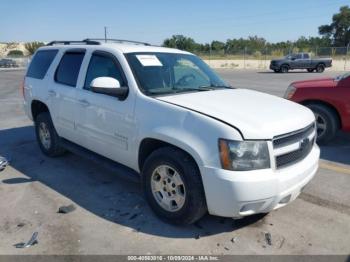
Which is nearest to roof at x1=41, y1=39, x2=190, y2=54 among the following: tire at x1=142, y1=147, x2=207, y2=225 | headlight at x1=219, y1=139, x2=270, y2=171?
tire at x1=142, y1=147, x2=207, y2=225

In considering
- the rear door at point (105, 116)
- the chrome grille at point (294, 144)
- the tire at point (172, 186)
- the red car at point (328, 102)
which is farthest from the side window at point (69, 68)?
the red car at point (328, 102)

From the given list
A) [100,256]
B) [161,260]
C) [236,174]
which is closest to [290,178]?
[236,174]

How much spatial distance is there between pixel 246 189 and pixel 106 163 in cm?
204

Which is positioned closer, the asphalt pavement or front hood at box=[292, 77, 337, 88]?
the asphalt pavement

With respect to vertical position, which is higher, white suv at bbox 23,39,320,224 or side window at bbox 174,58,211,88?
side window at bbox 174,58,211,88

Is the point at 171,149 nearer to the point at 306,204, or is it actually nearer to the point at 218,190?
the point at 218,190

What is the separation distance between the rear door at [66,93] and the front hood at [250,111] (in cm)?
172

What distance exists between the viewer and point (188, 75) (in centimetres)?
468

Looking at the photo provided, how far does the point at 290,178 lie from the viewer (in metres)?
3.36

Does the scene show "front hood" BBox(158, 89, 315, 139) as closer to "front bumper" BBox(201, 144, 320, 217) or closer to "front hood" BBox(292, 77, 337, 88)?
"front bumper" BBox(201, 144, 320, 217)

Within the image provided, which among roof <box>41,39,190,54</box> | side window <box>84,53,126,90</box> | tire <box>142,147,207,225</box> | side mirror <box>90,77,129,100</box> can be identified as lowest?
tire <box>142,147,207,225</box>

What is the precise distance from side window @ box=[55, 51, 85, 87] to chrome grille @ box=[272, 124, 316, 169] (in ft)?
9.65

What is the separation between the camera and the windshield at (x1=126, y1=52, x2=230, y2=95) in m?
4.15

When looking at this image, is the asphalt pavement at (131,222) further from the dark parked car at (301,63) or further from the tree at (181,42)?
the tree at (181,42)
